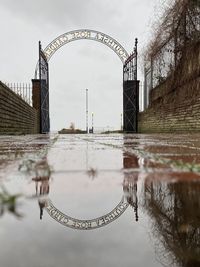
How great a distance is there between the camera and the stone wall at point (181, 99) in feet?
32.6

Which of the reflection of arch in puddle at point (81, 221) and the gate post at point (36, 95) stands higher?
the gate post at point (36, 95)

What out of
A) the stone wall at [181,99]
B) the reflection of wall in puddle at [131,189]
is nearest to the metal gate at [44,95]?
the stone wall at [181,99]

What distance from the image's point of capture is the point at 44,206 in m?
0.94

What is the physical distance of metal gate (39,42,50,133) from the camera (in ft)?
55.2

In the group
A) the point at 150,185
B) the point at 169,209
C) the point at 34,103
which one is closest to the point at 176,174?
the point at 150,185

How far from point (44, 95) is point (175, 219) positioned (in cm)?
1712

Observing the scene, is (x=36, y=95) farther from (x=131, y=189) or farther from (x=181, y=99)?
(x=131, y=189)

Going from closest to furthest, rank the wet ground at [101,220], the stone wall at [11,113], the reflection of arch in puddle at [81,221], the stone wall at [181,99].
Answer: the wet ground at [101,220]
the reflection of arch in puddle at [81,221]
the stone wall at [11,113]
the stone wall at [181,99]

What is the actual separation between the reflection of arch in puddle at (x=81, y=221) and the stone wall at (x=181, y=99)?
9013 mm

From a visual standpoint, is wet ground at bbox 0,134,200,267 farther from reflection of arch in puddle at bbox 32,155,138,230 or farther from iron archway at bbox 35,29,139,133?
iron archway at bbox 35,29,139,133

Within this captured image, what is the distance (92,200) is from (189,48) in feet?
32.3

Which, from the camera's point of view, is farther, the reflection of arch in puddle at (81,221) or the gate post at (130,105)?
the gate post at (130,105)

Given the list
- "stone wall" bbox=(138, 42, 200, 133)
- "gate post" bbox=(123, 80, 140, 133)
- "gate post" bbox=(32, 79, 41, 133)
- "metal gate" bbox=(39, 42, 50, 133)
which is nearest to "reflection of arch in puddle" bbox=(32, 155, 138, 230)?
"stone wall" bbox=(138, 42, 200, 133)

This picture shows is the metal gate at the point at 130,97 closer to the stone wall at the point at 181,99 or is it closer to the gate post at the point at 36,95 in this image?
the stone wall at the point at 181,99
